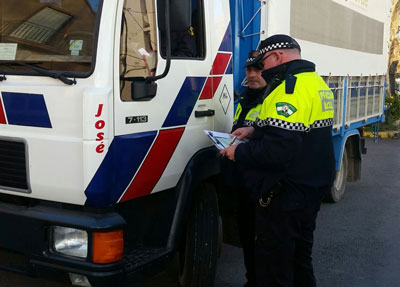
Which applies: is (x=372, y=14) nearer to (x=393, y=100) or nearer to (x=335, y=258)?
(x=335, y=258)

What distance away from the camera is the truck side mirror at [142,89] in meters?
2.61

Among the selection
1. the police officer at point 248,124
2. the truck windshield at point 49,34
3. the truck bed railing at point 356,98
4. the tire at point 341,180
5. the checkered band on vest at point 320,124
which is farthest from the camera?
the tire at point 341,180

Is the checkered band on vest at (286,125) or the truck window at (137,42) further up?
the truck window at (137,42)

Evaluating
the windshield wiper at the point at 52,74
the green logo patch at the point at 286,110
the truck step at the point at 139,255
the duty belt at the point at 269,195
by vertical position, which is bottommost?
the truck step at the point at 139,255

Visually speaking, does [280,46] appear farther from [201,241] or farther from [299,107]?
[201,241]

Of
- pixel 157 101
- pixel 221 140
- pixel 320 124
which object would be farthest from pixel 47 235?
pixel 320 124

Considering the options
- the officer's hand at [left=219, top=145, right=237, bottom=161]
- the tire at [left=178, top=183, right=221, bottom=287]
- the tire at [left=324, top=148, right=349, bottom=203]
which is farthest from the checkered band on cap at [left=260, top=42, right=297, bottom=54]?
the tire at [left=324, top=148, right=349, bottom=203]

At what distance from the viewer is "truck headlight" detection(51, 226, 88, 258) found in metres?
2.51

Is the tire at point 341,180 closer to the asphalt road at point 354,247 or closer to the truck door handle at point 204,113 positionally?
the asphalt road at point 354,247

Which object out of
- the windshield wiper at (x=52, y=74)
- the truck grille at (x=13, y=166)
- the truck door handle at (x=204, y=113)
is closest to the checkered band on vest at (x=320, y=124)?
the truck door handle at (x=204, y=113)

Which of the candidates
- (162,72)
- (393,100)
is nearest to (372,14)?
(162,72)

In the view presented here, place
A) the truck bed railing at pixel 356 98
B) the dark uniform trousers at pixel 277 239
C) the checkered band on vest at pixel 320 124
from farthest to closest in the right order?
the truck bed railing at pixel 356 98 → the dark uniform trousers at pixel 277 239 → the checkered band on vest at pixel 320 124

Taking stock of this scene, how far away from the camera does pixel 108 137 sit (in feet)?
8.09

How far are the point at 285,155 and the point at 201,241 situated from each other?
963 millimetres
